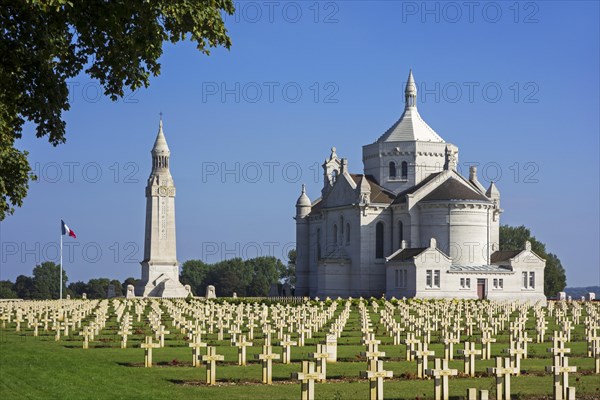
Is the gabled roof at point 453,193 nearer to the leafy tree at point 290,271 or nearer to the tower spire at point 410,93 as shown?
the tower spire at point 410,93

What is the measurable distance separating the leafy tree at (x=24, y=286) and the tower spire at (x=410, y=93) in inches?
3039

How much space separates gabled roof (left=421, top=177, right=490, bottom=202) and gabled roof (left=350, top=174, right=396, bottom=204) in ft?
14.9

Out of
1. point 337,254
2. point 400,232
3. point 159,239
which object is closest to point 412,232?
point 400,232

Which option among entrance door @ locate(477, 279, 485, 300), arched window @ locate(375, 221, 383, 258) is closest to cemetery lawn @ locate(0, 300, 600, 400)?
entrance door @ locate(477, 279, 485, 300)

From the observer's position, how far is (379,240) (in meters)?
93.9

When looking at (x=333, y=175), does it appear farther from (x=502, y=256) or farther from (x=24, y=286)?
(x=24, y=286)

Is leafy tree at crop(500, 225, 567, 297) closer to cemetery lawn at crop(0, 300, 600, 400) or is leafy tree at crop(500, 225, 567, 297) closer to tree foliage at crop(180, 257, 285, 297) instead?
tree foliage at crop(180, 257, 285, 297)

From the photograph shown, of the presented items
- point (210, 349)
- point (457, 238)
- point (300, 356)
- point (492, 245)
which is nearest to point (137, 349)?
point (300, 356)

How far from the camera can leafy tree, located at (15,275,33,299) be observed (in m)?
158

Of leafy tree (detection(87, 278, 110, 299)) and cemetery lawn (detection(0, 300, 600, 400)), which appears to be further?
leafy tree (detection(87, 278, 110, 299))

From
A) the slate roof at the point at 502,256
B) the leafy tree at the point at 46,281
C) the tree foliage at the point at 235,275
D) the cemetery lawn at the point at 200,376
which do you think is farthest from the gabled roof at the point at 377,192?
the leafy tree at the point at 46,281

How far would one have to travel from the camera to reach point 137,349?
33250 millimetres

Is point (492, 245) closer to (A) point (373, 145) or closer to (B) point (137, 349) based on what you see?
(A) point (373, 145)

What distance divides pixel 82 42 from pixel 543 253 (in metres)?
119
